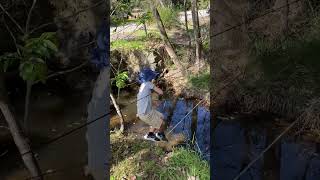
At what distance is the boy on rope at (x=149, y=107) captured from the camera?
3588 mm

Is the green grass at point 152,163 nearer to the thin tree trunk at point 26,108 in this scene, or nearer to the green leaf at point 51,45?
the thin tree trunk at point 26,108


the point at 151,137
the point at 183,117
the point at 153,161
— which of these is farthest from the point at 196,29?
the point at 153,161

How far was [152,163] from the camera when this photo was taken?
11.9ft

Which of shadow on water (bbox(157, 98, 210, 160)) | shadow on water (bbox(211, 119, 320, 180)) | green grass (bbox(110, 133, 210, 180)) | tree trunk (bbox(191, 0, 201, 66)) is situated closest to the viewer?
green grass (bbox(110, 133, 210, 180))

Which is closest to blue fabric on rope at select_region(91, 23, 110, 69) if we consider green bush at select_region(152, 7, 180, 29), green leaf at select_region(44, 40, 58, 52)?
green leaf at select_region(44, 40, 58, 52)

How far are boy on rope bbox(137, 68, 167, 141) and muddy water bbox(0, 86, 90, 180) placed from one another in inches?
91.3

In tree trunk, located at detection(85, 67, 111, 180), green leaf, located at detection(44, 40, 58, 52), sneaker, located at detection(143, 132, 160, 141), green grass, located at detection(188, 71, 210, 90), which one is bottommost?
green grass, located at detection(188, 71, 210, 90)

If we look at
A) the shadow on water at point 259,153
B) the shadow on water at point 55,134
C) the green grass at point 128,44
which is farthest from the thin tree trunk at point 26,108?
the green grass at point 128,44

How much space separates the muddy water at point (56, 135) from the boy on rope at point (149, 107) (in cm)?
232

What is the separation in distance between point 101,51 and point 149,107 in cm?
249

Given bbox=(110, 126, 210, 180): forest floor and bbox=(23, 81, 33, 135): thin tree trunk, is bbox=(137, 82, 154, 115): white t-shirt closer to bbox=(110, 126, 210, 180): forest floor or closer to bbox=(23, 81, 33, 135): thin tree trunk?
bbox=(110, 126, 210, 180): forest floor

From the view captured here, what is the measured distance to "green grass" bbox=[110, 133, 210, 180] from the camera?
350cm

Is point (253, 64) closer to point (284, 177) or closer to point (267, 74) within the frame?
point (267, 74)

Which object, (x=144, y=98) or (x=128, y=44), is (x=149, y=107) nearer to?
(x=144, y=98)
